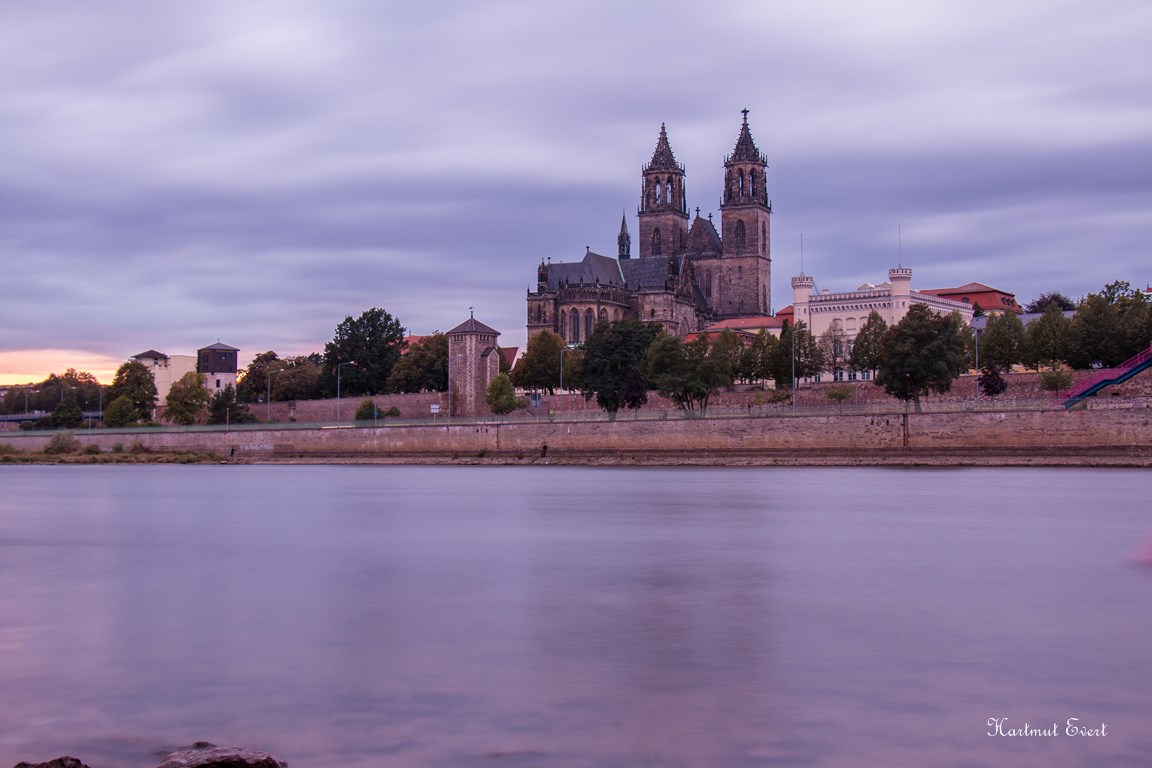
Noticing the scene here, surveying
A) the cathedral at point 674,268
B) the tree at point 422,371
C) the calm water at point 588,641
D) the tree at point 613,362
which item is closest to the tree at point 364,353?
the tree at point 422,371

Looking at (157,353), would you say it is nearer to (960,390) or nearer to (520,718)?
(960,390)

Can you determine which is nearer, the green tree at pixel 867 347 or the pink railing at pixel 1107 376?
the pink railing at pixel 1107 376

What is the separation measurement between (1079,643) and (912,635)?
1.42 meters

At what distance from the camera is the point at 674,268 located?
115750 mm

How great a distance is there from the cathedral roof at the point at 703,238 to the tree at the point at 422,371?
4140 centimetres

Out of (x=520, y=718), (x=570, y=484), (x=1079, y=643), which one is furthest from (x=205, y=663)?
(x=570, y=484)

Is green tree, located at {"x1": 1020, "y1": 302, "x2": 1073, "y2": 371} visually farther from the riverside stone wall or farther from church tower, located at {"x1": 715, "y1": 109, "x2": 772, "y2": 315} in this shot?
church tower, located at {"x1": 715, "y1": 109, "x2": 772, "y2": 315}

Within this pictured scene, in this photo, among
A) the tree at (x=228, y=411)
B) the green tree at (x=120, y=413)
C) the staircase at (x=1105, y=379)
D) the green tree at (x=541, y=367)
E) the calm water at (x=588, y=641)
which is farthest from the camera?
the green tree at (x=120, y=413)

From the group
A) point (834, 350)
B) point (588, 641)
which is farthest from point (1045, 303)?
point (588, 641)

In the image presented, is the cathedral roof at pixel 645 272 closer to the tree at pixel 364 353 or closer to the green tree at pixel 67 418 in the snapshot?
the tree at pixel 364 353

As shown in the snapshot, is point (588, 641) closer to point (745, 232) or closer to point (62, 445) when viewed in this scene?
point (62, 445)

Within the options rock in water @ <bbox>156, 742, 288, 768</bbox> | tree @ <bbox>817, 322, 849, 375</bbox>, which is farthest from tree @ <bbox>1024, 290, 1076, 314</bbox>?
rock in water @ <bbox>156, 742, 288, 768</bbox>

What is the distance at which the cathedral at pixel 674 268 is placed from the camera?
110 m

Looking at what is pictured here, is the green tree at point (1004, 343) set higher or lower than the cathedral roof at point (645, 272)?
lower
